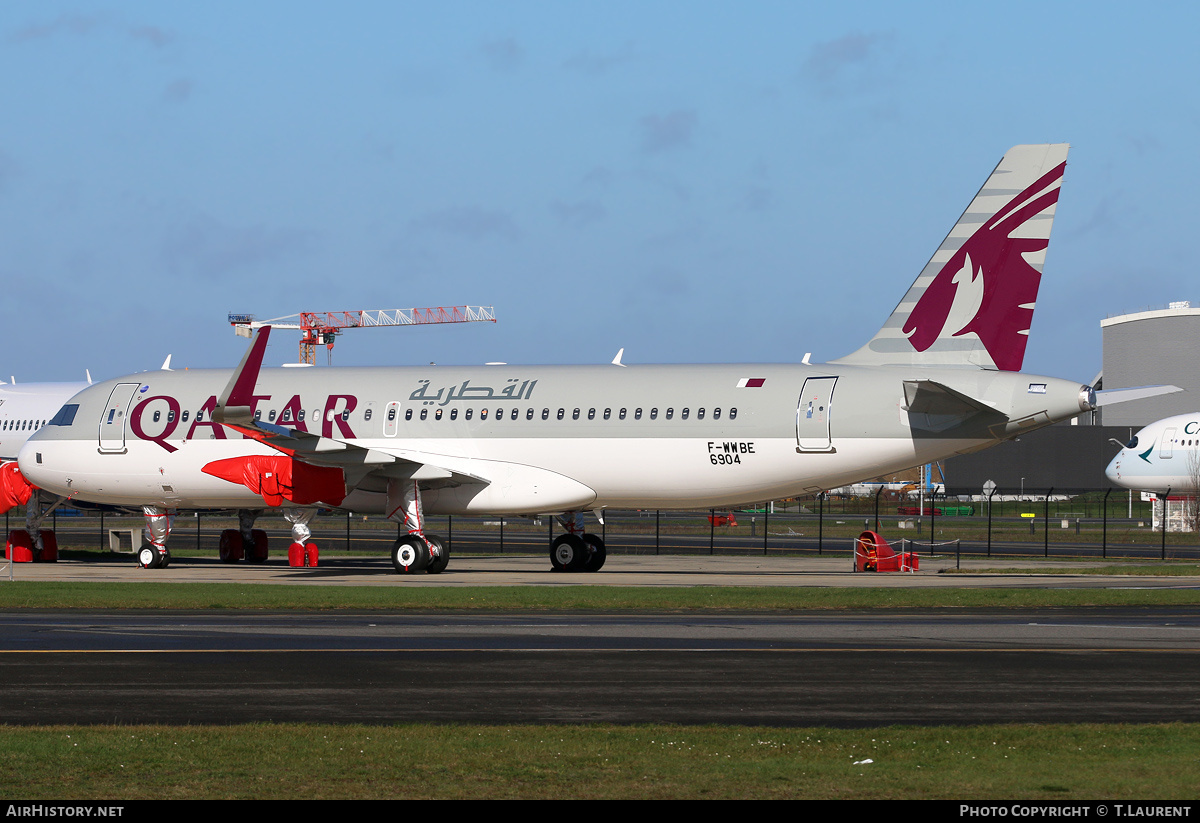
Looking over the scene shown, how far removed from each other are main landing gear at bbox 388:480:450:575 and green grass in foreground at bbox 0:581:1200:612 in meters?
5.41

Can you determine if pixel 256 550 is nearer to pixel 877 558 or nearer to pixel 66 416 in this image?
pixel 66 416

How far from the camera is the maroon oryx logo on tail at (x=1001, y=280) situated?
29281 mm

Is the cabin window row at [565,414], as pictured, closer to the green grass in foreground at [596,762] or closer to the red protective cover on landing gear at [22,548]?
the red protective cover on landing gear at [22,548]

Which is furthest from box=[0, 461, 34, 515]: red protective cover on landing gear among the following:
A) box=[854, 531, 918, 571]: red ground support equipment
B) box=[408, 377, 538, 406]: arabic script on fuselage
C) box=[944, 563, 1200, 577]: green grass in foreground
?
box=[944, 563, 1200, 577]: green grass in foreground

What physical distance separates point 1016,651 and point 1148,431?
55.9m

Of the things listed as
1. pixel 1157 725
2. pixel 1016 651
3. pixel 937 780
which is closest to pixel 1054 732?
pixel 1157 725

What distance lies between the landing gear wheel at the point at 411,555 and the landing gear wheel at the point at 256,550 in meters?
9.18

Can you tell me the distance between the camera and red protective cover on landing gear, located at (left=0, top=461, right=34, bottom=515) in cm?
3947

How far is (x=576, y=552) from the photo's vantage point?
3359 centimetres

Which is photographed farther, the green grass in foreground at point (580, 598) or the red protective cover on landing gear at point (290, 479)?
the red protective cover on landing gear at point (290, 479)

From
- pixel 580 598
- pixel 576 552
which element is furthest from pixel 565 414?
pixel 580 598

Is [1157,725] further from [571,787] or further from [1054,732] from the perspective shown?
[571,787]

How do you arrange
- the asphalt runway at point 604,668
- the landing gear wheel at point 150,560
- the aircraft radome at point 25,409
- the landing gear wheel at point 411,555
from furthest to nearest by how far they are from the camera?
the aircraft radome at point 25,409 < the landing gear wheel at point 150,560 < the landing gear wheel at point 411,555 < the asphalt runway at point 604,668

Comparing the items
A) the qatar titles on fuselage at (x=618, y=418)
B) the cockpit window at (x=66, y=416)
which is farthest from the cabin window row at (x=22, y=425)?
the qatar titles on fuselage at (x=618, y=418)
